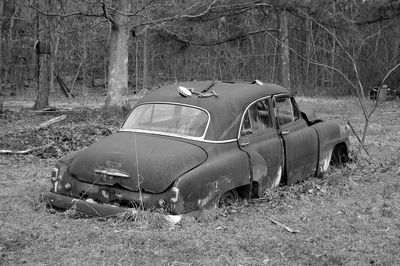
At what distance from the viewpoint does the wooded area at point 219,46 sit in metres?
18.8

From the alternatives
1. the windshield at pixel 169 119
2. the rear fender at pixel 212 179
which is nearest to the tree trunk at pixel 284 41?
the windshield at pixel 169 119

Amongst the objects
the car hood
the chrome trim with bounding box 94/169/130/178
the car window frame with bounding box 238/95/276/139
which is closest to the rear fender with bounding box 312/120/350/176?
the car window frame with bounding box 238/95/276/139

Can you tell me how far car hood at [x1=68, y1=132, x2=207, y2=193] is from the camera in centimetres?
540

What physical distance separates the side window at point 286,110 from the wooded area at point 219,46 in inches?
402

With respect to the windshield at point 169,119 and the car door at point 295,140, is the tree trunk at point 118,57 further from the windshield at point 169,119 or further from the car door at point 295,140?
the windshield at point 169,119

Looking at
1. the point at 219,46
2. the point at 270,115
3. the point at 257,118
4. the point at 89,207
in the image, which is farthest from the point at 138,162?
the point at 219,46

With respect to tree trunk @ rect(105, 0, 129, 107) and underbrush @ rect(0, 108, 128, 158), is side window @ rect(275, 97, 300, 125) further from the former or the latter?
tree trunk @ rect(105, 0, 129, 107)

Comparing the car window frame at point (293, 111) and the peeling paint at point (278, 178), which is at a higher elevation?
the car window frame at point (293, 111)

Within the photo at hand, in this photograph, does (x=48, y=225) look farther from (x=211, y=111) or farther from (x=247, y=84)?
(x=247, y=84)

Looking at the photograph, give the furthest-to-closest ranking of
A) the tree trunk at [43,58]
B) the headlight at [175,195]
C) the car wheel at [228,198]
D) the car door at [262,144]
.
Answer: the tree trunk at [43,58]
the car door at [262,144]
the car wheel at [228,198]
the headlight at [175,195]

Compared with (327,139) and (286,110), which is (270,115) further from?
(327,139)

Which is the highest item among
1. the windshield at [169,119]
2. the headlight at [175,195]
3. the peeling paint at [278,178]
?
the windshield at [169,119]

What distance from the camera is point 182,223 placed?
17.1ft

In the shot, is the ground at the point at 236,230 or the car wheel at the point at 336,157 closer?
the ground at the point at 236,230
